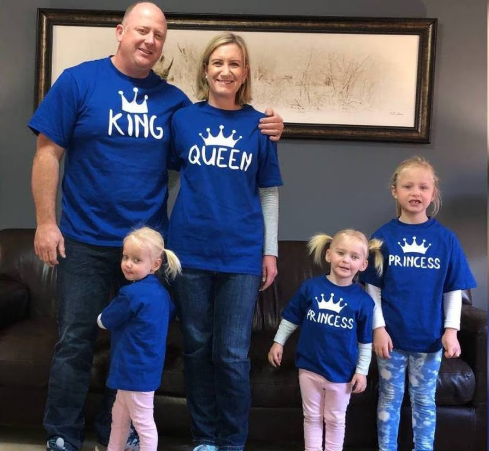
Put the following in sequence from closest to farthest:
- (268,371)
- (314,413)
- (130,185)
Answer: (130,185) → (314,413) → (268,371)

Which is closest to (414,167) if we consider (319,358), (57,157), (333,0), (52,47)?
(319,358)

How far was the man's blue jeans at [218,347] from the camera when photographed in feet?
5.63

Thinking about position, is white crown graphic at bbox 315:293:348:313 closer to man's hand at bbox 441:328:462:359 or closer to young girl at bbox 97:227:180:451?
man's hand at bbox 441:328:462:359

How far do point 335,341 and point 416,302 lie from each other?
11.6 inches

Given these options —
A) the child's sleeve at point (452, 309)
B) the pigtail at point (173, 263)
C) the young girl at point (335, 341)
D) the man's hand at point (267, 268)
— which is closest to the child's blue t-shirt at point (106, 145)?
the pigtail at point (173, 263)

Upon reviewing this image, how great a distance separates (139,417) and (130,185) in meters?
0.73

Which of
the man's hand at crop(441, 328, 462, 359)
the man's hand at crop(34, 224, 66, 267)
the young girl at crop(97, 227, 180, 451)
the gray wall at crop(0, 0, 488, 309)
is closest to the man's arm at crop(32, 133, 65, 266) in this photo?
the man's hand at crop(34, 224, 66, 267)

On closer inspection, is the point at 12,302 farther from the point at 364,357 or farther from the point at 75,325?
the point at 364,357

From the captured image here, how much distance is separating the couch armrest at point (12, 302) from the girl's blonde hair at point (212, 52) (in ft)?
4.32

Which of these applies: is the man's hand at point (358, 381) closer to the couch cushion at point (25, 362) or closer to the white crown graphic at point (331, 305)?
the white crown graphic at point (331, 305)

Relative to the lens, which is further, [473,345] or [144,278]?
[473,345]

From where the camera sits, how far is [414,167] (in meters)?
1.84

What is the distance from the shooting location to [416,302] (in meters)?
1.79

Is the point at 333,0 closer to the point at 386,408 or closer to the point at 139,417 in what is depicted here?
the point at 386,408
